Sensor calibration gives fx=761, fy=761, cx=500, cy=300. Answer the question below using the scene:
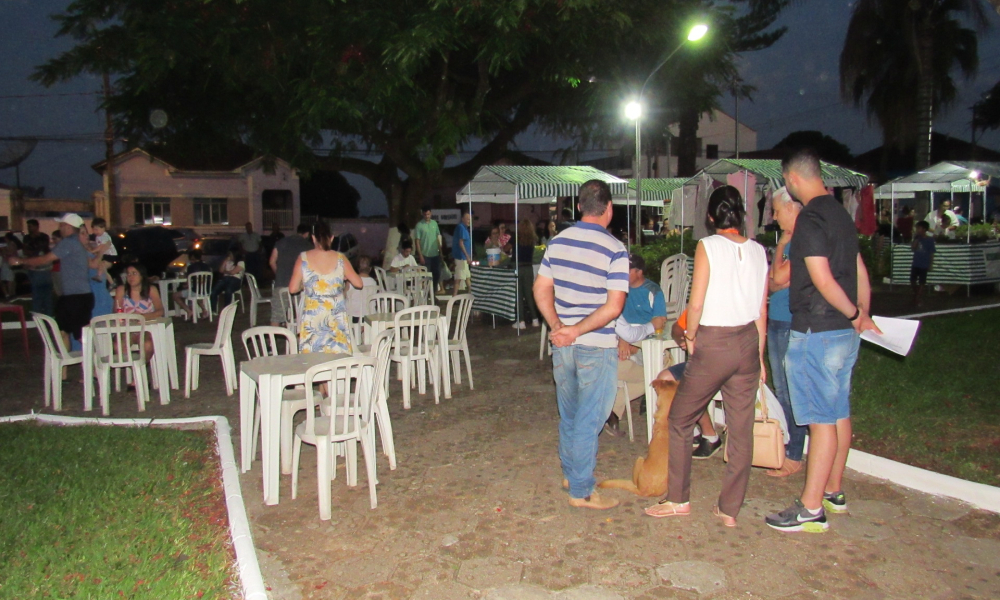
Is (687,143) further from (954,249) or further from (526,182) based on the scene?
(526,182)

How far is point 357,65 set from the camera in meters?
13.3

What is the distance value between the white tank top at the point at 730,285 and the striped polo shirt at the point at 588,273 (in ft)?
1.42

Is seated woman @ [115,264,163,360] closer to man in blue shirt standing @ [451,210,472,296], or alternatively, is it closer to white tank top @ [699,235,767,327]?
white tank top @ [699,235,767,327]

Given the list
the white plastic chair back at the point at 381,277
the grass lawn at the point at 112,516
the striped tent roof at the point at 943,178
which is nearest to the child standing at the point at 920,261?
the striped tent roof at the point at 943,178

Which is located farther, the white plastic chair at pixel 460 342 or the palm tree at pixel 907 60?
the palm tree at pixel 907 60

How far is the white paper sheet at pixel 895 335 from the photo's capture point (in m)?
3.97

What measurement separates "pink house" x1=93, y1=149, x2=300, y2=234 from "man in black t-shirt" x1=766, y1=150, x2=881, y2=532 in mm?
36774

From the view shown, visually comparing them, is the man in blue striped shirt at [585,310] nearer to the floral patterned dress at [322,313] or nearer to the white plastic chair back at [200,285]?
the floral patterned dress at [322,313]

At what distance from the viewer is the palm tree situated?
22906 millimetres

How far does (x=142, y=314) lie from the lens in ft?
24.3

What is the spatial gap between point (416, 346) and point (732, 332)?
4033 millimetres

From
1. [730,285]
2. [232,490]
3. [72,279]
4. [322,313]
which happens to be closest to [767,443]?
[730,285]

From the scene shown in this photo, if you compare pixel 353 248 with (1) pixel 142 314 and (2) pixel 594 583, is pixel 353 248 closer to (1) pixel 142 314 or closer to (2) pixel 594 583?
(1) pixel 142 314

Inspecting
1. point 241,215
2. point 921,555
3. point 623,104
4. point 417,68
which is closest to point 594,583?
point 921,555
